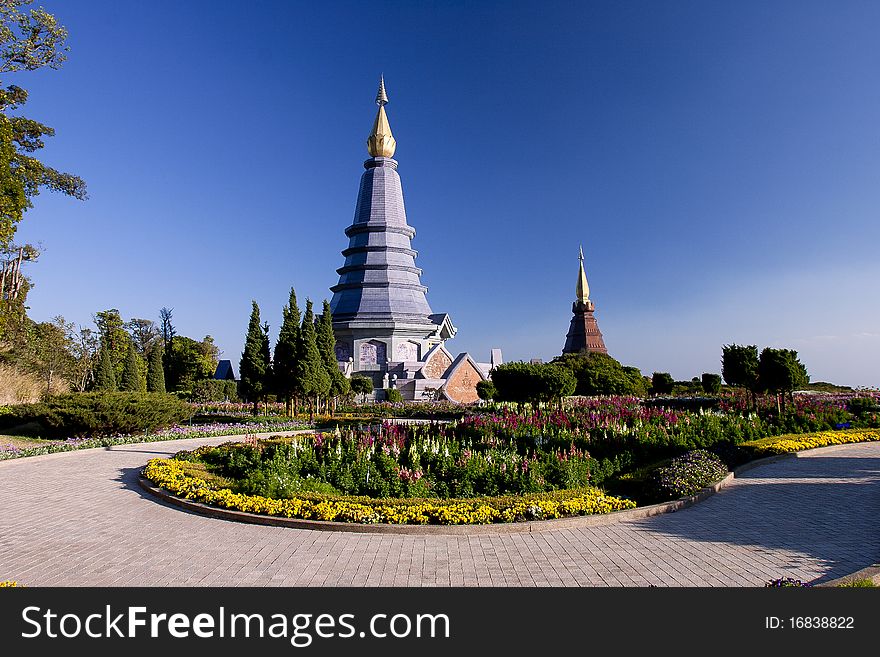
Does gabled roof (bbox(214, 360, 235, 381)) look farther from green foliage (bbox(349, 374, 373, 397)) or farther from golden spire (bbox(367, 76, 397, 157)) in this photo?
golden spire (bbox(367, 76, 397, 157))

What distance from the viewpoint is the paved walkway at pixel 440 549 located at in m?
6.26

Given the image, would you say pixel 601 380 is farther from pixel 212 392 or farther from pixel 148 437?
pixel 212 392

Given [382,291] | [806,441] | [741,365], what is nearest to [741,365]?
[741,365]

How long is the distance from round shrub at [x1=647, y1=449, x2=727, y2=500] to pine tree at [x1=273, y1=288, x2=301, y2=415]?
20.2 m

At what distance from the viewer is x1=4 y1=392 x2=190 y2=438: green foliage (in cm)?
1869

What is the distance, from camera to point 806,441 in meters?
16.7

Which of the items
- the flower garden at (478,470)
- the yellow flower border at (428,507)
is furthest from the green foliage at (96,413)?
the yellow flower border at (428,507)

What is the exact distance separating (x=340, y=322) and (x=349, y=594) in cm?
4749

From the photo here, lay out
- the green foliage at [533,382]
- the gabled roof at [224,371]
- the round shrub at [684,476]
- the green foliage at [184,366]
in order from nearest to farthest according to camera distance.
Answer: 1. the round shrub at [684,476]
2. the green foliage at [533,382]
3. the green foliage at [184,366]
4. the gabled roof at [224,371]

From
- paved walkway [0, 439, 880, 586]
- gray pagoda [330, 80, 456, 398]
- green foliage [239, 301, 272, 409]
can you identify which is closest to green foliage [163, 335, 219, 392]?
gray pagoda [330, 80, 456, 398]

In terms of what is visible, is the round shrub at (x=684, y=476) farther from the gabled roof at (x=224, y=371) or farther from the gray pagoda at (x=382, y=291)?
the gabled roof at (x=224, y=371)

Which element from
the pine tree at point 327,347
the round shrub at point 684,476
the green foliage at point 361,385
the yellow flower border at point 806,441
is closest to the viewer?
the round shrub at point 684,476

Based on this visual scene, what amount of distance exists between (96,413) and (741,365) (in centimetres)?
2628

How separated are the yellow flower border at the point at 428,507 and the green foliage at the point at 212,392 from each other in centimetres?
4041
